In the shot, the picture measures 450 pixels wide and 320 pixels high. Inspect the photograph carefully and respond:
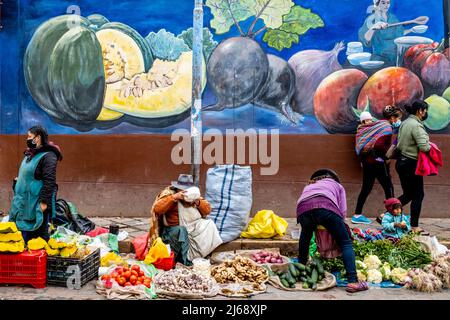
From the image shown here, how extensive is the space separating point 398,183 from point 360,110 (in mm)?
1391

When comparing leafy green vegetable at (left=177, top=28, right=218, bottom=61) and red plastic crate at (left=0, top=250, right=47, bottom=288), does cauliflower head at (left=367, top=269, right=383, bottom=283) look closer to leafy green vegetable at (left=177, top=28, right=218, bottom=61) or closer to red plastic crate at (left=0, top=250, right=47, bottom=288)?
red plastic crate at (left=0, top=250, right=47, bottom=288)

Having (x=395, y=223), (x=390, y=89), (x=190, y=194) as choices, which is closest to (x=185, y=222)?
(x=190, y=194)

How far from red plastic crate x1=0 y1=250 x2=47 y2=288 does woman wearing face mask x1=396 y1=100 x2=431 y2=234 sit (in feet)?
16.4

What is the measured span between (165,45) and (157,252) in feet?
13.3

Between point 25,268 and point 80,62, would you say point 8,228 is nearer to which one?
point 25,268

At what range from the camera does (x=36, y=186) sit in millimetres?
5949

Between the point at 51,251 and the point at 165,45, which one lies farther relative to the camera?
the point at 165,45

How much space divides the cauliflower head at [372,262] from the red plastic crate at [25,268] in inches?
150

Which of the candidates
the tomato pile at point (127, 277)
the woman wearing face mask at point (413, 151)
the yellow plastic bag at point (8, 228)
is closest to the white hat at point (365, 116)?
the woman wearing face mask at point (413, 151)

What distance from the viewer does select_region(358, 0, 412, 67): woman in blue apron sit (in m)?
8.59

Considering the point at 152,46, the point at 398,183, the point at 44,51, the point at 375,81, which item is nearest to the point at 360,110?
the point at 375,81

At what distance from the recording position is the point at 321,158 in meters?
→ 8.67

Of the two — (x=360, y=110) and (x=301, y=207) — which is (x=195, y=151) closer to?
(x=301, y=207)

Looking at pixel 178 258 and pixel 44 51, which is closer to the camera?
pixel 178 258
